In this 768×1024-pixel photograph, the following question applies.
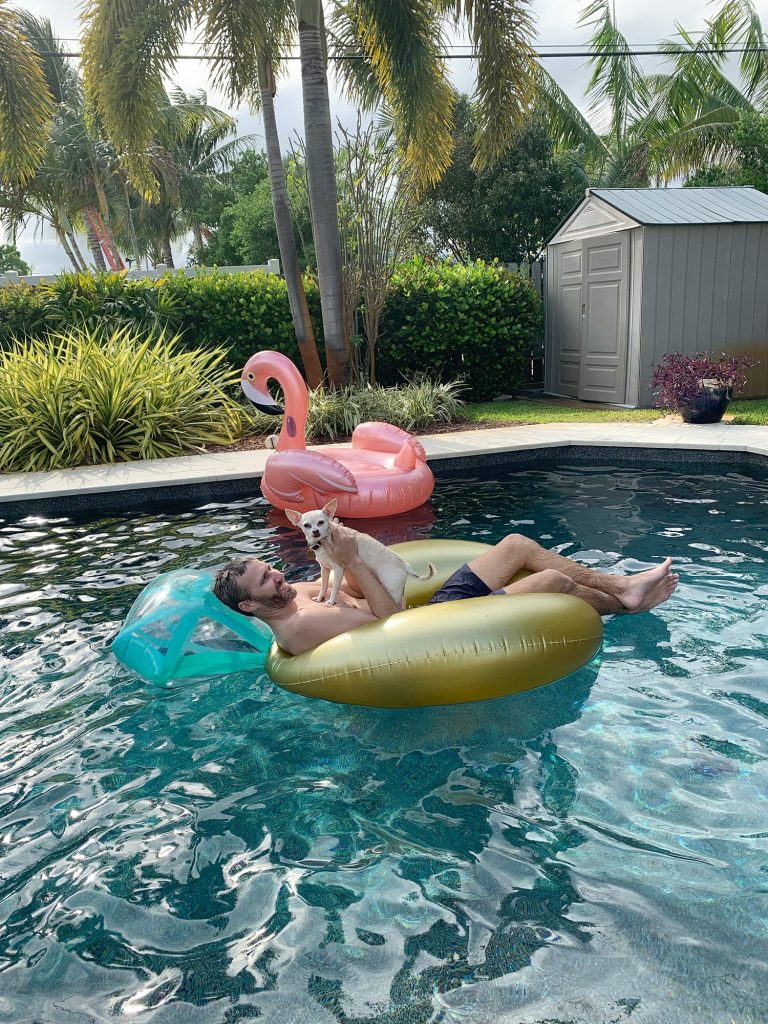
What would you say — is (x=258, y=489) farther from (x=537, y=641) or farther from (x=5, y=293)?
(x=5, y=293)

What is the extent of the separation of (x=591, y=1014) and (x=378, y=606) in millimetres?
1955

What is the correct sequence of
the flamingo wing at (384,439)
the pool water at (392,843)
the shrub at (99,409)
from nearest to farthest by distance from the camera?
the pool water at (392,843), the flamingo wing at (384,439), the shrub at (99,409)

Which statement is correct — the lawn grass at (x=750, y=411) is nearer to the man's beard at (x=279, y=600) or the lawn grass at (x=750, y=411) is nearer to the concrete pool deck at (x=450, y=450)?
the concrete pool deck at (x=450, y=450)

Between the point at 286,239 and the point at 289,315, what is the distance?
1.26 m

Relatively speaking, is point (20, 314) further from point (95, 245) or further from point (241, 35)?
point (95, 245)

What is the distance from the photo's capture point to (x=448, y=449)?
28.3ft

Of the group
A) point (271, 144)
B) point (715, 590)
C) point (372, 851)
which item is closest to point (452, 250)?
point (271, 144)

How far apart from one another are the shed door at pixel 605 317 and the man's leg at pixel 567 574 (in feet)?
26.0

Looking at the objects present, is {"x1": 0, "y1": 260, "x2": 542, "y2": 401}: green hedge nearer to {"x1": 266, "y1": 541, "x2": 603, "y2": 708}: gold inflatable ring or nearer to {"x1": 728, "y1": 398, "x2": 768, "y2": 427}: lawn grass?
{"x1": 728, "y1": 398, "x2": 768, "y2": 427}: lawn grass

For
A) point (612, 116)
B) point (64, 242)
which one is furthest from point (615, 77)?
point (64, 242)

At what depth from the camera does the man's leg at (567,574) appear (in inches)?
158

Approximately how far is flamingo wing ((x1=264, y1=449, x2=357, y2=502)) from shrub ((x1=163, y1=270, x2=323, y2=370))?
5.53 metres

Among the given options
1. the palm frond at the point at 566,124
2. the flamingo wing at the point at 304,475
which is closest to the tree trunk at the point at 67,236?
the palm frond at the point at 566,124

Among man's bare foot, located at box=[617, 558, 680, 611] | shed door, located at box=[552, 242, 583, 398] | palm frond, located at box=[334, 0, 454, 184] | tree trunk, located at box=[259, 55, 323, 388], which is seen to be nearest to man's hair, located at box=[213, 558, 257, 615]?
man's bare foot, located at box=[617, 558, 680, 611]
